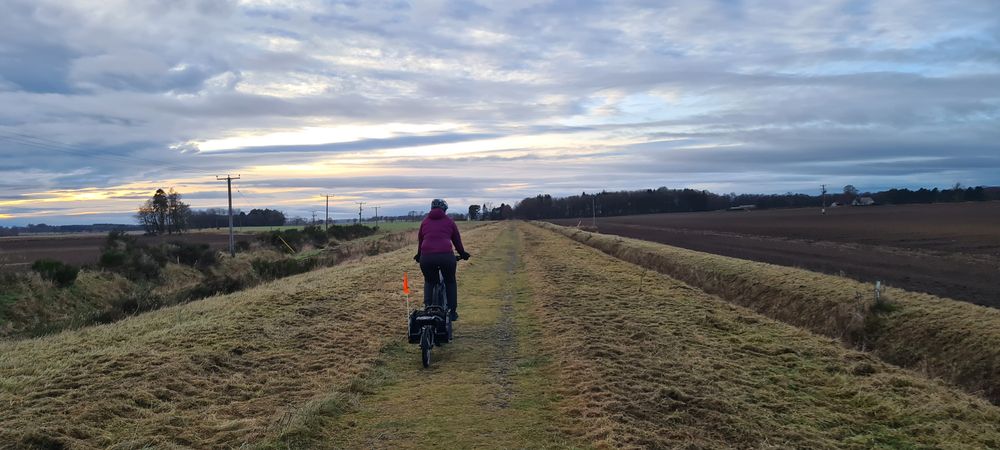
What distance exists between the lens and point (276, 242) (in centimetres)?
5725

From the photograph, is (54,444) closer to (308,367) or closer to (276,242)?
(308,367)

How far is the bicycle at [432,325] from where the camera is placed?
8.73 metres

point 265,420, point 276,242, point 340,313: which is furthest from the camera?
point 276,242

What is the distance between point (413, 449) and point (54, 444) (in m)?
3.24

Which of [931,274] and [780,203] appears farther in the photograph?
[780,203]

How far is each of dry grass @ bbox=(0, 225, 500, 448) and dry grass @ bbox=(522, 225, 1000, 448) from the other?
3.21 metres

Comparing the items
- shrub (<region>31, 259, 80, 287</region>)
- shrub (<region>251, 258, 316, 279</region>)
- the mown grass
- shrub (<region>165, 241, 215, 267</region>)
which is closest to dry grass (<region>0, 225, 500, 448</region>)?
the mown grass

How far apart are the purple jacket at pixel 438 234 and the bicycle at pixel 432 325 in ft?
1.68

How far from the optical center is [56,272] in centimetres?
2312

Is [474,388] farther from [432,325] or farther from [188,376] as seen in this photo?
[188,376]

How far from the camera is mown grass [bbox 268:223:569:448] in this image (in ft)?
19.2

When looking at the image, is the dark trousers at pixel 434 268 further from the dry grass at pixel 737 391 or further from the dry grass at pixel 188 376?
the dry grass at pixel 737 391

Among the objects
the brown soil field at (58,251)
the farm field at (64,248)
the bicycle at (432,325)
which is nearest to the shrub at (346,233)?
the farm field at (64,248)

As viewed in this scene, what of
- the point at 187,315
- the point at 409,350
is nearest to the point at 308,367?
the point at 409,350
